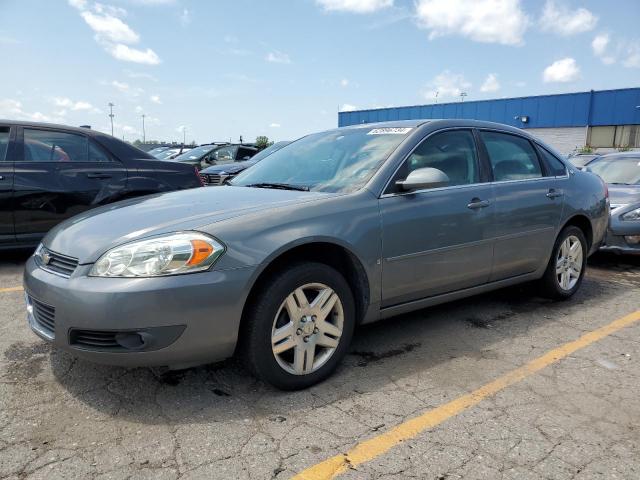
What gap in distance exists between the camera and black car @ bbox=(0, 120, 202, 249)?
529 centimetres

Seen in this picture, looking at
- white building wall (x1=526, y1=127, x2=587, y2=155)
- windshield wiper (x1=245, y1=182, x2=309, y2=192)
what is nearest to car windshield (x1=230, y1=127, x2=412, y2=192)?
windshield wiper (x1=245, y1=182, x2=309, y2=192)

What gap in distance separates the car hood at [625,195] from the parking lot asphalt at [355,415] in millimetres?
3106

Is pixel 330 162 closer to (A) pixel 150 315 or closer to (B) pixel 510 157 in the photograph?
(B) pixel 510 157

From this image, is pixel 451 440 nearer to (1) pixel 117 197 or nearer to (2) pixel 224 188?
(2) pixel 224 188

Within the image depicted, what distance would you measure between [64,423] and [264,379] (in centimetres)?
97

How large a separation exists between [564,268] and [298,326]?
2.96 m

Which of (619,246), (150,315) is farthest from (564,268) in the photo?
(150,315)

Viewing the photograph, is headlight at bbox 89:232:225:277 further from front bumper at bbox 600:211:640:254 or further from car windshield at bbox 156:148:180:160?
car windshield at bbox 156:148:180:160

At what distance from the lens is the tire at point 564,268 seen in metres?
4.49

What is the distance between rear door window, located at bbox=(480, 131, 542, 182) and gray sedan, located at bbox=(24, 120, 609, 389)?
0.01 m

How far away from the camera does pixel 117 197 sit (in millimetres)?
5797

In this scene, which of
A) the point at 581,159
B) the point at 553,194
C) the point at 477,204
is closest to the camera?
the point at 477,204

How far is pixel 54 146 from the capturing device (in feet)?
18.3

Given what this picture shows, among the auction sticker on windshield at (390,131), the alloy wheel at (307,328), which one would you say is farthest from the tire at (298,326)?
the auction sticker on windshield at (390,131)
